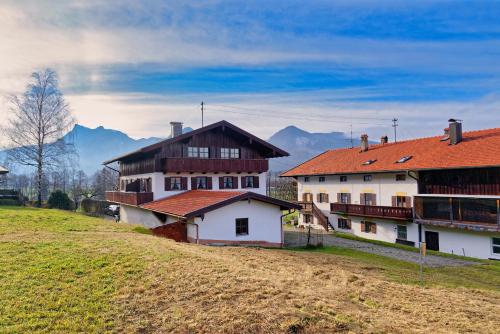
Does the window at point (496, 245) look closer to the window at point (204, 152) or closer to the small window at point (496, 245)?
the small window at point (496, 245)

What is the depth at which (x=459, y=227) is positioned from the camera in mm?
27031

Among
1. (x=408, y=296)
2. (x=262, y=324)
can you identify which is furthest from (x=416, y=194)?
(x=262, y=324)

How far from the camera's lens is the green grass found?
48.6 ft

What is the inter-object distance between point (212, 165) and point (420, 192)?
1805 centimetres

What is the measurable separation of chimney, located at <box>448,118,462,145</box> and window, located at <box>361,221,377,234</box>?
406 inches

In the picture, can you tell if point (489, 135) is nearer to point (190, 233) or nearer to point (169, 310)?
point (190, 233)

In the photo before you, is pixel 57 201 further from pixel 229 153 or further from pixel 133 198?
pixel 229 153

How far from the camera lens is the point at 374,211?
112 feet

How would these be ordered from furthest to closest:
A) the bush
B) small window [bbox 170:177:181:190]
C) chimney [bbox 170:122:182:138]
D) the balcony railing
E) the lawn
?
the bush
chimney [bbox 170:122:182:138]
small window [bbox 170:177:181:190]
the balcony railing
the lawn

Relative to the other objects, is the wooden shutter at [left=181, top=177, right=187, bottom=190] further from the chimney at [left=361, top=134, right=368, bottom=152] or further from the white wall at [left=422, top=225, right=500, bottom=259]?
the chimney at [left=361, top=134, right=368, bottom=152]

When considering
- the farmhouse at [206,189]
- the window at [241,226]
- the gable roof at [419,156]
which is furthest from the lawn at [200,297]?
the gable roof at [419,156]

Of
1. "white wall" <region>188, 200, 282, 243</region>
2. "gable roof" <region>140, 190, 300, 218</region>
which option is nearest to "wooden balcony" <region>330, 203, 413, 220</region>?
"gable roof" <region>140, 190, 300, 218</region>

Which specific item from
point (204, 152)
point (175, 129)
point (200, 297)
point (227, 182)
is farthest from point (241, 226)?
point (175, 129)

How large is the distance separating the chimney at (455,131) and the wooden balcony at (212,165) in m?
16.6
